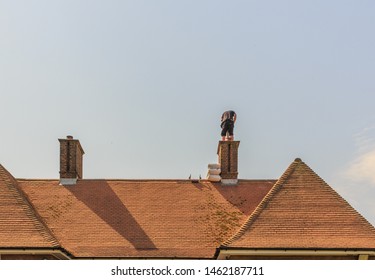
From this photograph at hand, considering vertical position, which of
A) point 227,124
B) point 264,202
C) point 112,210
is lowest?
point 264,202

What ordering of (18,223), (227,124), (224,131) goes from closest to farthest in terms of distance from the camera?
(18,223) < (227,124) < (224,131)

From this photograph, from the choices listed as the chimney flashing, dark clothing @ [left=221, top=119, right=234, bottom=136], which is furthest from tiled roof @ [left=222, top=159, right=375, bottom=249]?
the chimney flashing

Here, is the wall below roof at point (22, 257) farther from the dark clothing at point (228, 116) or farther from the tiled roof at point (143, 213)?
the dark clothing at point (228, 116)

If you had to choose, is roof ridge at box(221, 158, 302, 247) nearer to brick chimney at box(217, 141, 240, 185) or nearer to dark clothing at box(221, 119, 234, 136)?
brick chimney at box(217, 141, 240, 185)

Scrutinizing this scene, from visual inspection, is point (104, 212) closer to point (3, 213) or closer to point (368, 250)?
point (3, 213)

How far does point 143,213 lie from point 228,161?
5.00 m

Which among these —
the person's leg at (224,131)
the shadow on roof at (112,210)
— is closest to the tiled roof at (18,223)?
the shadow on roof at (112,210)

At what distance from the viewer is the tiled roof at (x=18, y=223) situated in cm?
2064

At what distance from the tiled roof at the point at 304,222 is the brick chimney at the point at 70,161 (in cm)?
876

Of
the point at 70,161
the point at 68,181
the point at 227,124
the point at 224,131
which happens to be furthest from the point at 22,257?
the point at 227,124

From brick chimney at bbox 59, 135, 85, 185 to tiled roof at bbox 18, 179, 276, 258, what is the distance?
44 centimetres

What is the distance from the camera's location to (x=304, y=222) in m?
21.7

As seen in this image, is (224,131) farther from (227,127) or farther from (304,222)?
(304,222)

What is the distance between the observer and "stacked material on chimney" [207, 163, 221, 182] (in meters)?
26.8
